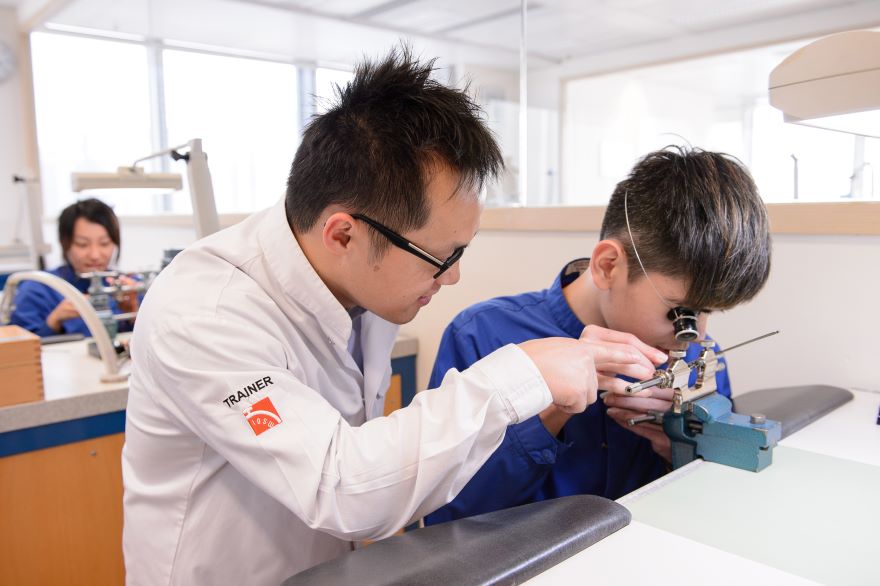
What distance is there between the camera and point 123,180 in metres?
2.00

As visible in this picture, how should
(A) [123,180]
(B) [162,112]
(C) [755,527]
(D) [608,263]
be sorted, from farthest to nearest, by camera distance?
(B) [162,112]
(A) [123,180]
(D) [608,263]
(C) [755,527]

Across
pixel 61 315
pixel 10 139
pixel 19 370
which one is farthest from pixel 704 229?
pixel 10 139

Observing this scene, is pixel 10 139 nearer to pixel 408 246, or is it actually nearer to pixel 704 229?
pixel 408 246

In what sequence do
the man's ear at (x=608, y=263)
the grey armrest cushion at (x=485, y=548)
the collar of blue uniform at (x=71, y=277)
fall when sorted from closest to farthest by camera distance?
the grey armrest cushion at (x=485, y=548)
the man's ear at (x=608, y=263)
the collar of blue uniform at (x=71, y=277)

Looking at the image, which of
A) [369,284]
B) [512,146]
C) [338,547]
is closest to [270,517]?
[338,547]

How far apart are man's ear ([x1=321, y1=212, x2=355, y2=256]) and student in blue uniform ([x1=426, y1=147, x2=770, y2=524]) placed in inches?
14.1

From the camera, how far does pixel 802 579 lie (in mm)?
641

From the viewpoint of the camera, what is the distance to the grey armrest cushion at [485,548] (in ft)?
1.99

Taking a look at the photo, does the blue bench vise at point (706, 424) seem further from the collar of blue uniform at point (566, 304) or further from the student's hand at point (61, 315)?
the student's hand at point (61, 315)

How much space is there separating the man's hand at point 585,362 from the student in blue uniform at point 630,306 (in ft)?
0.06

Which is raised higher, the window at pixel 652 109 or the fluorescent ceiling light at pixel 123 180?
the window at pixel 652 109

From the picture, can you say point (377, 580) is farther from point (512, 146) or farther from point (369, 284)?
point (512, 146)

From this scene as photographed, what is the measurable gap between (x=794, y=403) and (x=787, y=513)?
453mm

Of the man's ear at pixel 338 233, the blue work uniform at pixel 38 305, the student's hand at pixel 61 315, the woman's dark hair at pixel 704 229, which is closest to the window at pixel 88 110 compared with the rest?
the blue work uniform at pixel 38 305
